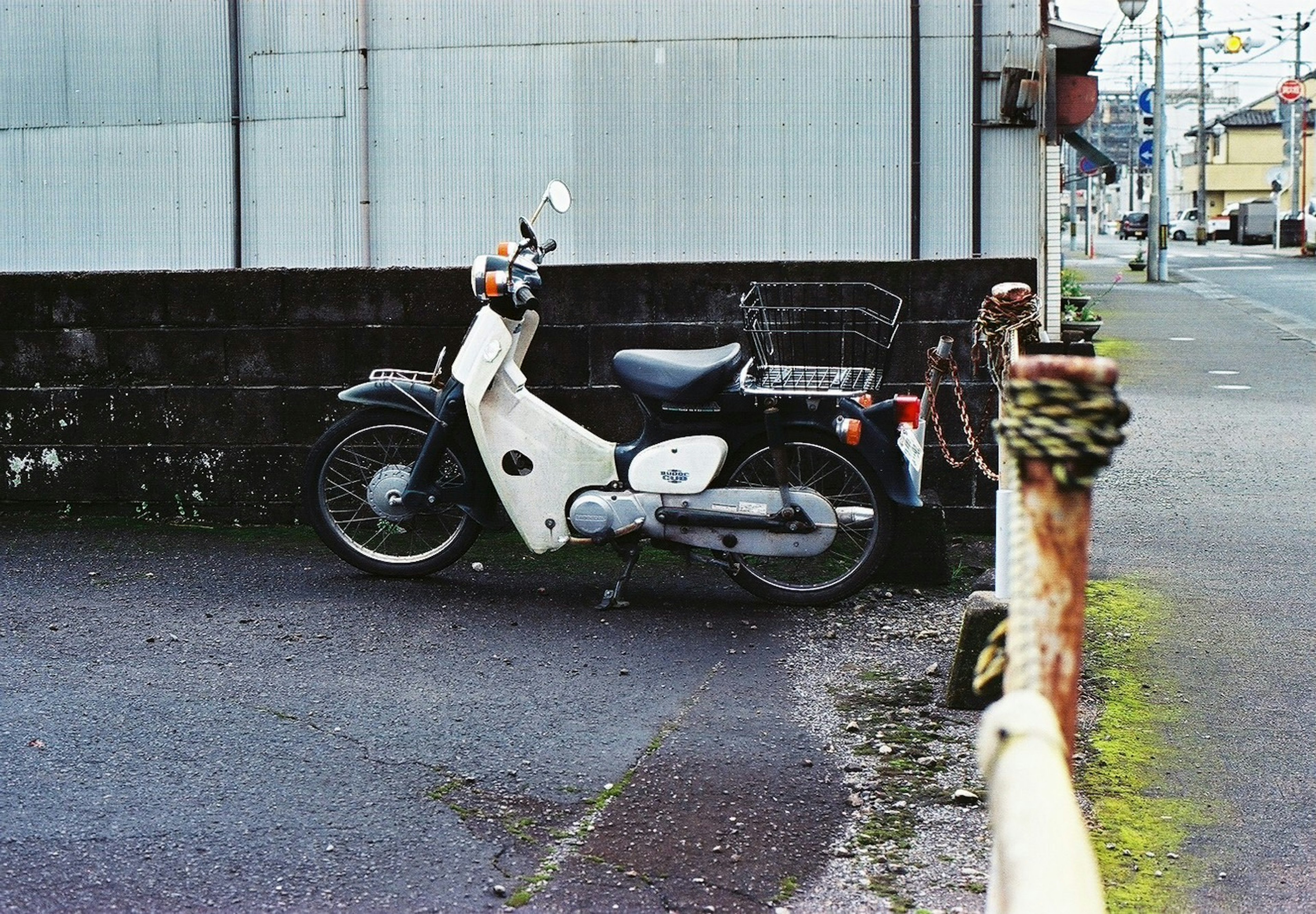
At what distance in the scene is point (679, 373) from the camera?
627cm

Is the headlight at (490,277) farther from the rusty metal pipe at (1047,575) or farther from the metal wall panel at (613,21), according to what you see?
the rusty metal pipe at (1047,575)

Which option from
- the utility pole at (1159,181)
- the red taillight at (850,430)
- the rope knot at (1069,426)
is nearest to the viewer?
the rope knot at (1069,426)

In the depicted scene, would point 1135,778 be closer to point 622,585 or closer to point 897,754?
point 897,754

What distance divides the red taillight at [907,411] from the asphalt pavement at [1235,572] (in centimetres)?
127

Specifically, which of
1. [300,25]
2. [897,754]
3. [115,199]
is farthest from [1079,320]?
[897,754]

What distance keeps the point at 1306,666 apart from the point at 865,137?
3480 mm

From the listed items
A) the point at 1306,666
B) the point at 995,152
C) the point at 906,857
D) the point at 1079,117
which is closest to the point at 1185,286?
the point at 1079,117

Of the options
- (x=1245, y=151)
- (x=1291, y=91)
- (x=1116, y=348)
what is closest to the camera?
(x=1116, y=348)

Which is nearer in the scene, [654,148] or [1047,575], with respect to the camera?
[1047,575]

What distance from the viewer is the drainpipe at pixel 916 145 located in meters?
7.73

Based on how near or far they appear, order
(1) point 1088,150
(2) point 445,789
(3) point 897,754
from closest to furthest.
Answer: (2) point 445,789 → (3) point 897,754 → (1) point 1088,150

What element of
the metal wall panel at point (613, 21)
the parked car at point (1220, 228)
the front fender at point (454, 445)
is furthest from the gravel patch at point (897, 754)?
the parked car at point (1220, 228)

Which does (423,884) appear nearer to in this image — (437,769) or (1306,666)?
(437,769)

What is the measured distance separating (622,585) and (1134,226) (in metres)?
78.2
